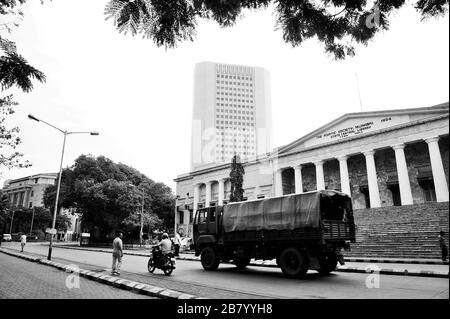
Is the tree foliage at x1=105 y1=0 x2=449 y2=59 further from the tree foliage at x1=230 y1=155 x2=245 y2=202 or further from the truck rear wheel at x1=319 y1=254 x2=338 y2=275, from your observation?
the tree foliage at x1=230 y1=155 x2=245 y2=202

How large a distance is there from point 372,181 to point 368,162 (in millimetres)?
2074

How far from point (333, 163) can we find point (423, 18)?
120 feet

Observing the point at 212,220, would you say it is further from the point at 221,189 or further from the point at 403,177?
the point at 221,189

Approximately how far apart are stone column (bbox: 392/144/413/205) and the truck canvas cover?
A: 67.7 ft

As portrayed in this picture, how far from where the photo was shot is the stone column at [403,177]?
92.3 ft

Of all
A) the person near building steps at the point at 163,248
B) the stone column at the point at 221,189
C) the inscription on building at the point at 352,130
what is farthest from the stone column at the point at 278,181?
the person near building steps at the point at 163,248

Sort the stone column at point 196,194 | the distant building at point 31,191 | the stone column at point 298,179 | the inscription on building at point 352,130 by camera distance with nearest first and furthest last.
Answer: the inscription on building at point 352,130 → the stone column at point 298,179 → the stone column at point 196,194 → the distant building at point 31,191

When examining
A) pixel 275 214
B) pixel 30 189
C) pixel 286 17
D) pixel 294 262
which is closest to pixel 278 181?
pixel 275 214

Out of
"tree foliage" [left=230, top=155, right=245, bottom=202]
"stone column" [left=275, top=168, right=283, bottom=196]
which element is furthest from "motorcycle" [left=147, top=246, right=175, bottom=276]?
"stone column" [left=275, top=168, right=283, bottom=196]

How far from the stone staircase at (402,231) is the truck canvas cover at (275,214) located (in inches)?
442

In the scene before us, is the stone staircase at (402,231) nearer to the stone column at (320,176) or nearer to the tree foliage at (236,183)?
the stone column at (320,176)

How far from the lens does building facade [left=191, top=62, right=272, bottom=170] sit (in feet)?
341

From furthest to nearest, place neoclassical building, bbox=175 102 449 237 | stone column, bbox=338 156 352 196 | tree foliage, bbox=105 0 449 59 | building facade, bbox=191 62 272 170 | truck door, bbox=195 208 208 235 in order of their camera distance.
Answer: building facade, bbox=191 62 272 170, stone column, bbox=338 156 352 196, neoclassical building, bbox=175 102 449 237, truck door, bbox=195 208 208 235, tree foliage, bbox=105 0 449 59
